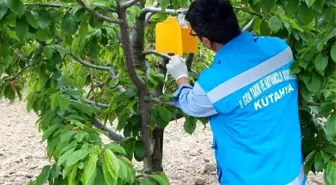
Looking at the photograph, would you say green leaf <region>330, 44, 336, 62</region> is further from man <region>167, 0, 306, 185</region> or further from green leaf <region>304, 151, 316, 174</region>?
green leaf <region>304, 151, 316, 174</region>

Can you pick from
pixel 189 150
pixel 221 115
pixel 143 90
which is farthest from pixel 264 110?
pixel 189 150

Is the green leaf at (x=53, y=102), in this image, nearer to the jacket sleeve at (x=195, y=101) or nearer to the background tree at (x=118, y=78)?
the background tree at (x=118, y=78)

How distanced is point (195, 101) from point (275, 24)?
1.44ft

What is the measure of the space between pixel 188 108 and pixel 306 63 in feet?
1.44

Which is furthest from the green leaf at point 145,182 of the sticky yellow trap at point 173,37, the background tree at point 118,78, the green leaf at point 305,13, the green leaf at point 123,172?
the green leaf at point 305,13

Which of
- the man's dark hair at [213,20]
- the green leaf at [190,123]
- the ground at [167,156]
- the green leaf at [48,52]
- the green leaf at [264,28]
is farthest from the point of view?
the ground at [167,156]

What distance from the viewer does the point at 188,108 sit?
2094 mm

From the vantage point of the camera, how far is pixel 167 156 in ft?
18.7

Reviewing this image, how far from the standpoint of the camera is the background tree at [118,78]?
5.81 feet

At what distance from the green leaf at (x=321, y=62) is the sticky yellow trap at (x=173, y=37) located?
522 mm

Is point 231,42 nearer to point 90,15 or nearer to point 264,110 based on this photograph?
point 264,110

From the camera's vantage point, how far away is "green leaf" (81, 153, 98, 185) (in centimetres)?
161

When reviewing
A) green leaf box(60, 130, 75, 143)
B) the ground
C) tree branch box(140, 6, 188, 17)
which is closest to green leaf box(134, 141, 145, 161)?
tree branch box(140, 6, 188, 17)

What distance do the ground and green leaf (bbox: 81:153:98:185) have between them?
3.28 m
